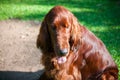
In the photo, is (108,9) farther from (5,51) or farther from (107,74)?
(107,74)

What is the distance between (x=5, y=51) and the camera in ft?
28.6

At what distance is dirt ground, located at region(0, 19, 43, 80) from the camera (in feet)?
24.3

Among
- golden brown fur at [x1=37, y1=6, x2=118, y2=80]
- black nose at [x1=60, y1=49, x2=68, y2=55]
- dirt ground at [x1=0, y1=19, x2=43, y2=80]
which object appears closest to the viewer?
black nose at [x1=60, y1=49, x2=68, y2=55]

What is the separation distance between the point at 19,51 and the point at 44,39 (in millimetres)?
3153

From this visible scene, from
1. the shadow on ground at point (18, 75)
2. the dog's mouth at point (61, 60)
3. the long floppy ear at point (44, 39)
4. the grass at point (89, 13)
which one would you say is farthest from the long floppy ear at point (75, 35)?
the grass at point (89, 13)

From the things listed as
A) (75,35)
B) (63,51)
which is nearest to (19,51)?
(75,35)

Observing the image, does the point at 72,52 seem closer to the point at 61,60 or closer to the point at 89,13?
the point at 61,60

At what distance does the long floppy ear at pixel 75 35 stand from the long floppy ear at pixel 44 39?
1.46ft

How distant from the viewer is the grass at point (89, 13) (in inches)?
410

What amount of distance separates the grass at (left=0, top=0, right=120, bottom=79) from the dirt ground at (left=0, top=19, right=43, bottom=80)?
4.08 ft

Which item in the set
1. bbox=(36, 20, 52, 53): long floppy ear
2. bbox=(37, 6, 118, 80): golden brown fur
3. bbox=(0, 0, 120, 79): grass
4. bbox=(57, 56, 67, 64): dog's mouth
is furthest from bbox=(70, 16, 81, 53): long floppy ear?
bbox=(0, 0, 120, 79): grass

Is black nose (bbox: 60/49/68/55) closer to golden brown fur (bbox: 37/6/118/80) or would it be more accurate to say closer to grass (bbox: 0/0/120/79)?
golden brown fur (bbox: 37/6/118/80)

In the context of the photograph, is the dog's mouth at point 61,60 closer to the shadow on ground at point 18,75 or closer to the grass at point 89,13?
the shadow on ground at point 18,75

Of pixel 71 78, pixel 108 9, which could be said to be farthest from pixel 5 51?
pixel 108 9
